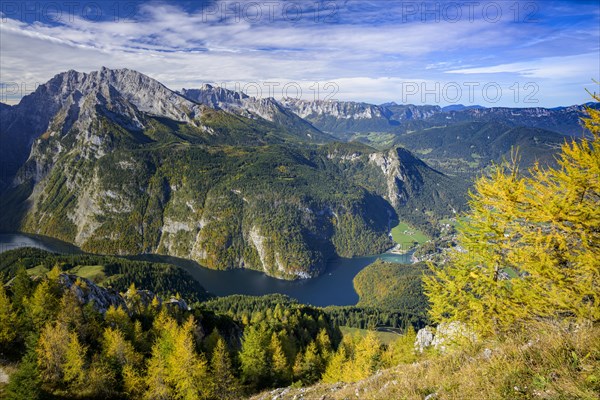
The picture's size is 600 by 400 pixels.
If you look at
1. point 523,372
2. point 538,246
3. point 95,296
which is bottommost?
point 95,296

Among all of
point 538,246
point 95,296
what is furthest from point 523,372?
point 95,296

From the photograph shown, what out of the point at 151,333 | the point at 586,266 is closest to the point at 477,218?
the point at 586,266

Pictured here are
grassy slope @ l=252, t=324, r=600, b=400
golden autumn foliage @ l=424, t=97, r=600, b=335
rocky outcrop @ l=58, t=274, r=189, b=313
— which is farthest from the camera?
rocky outcrop @ l=58, t=274, r=189, b=313

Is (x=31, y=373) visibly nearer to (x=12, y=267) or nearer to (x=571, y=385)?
(x=571, y=385)

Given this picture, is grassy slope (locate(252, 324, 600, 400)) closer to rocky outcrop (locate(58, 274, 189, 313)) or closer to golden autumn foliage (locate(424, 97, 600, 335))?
golden autumn foliage (locate(424, 97, 600, 335))

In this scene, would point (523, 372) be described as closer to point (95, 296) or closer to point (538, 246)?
point (538, 246)

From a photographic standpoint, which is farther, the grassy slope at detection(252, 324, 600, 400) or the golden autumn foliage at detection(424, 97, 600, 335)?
the golden autumn foliage at detection(424, 97, 600, 335)

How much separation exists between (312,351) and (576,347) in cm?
6244

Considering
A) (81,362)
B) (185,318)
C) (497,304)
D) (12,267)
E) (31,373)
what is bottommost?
(12,267)

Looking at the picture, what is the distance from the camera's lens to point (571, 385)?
399 inches

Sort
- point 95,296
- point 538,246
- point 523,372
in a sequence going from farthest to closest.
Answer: point 95,296 < point 538,246 < point 523,372

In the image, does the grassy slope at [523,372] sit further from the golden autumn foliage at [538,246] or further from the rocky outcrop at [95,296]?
the rocky outcrop at [95,296]

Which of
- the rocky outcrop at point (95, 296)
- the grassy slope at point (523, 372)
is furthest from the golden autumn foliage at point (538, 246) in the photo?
the rocky outcrop at point (95, 296)

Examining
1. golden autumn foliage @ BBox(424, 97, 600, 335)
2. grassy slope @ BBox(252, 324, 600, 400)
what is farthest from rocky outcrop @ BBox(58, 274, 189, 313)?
golden autumn foliage @ BBox(424, 97, 600, 335)
